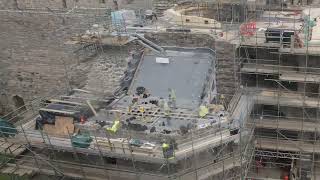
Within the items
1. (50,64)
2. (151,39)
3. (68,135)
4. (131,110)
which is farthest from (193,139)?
(50,64)

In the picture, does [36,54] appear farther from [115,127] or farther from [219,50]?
[219,50]

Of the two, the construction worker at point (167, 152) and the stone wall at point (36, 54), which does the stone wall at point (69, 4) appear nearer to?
the stone wall at point (36, 54)

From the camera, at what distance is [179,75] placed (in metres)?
15.4

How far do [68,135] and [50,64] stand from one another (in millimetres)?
8526

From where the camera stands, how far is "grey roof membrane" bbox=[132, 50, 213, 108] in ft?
49.1


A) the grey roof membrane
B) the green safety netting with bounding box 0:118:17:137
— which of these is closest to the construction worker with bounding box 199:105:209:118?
the grey roof membrane

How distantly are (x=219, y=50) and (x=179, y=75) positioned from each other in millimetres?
1527

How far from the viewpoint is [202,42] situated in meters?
15.8

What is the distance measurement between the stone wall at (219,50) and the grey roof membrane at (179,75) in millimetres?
331

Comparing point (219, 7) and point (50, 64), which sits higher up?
point (219, 7)

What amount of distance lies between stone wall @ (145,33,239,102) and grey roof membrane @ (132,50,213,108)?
1.08 feet

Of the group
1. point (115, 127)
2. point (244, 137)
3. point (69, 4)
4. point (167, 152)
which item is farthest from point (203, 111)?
point (69, 4)

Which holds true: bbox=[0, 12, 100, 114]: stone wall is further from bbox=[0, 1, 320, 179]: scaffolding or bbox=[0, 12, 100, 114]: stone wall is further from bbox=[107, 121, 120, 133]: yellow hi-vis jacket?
bbox=[107, 121, 120, 133]: yellow hi-vis jacket

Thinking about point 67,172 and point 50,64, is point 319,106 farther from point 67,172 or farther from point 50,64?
point 50,64
